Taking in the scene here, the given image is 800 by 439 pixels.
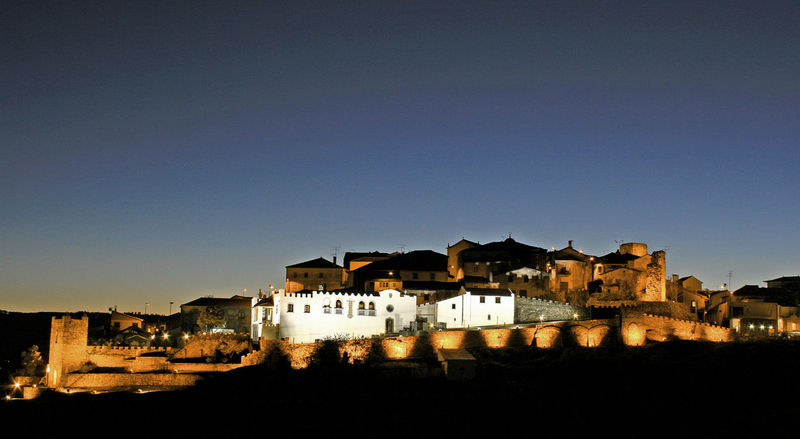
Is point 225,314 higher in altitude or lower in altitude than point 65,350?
higher

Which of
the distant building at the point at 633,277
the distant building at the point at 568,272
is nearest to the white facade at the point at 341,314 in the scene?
the distant building at the point at 568,272

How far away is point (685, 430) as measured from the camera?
105ft

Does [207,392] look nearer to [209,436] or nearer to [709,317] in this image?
[209,436]

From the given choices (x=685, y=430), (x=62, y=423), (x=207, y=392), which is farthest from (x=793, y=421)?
(x=62, y=423)

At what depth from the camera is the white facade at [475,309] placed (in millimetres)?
48031

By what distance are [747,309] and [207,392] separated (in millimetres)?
49349

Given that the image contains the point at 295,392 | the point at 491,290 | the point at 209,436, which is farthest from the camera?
the point at 491,290

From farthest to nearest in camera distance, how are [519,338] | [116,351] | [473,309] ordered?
[473,309] → [116,351] → [519,338]

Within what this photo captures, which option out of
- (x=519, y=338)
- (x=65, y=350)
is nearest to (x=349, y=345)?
(x=519, y=338)

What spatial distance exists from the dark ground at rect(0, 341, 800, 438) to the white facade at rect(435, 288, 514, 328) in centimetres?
565

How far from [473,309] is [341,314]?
9656mm

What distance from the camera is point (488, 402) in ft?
113

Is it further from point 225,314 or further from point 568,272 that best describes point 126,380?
point 568,272

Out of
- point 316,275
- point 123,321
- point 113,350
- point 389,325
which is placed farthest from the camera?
point 123,321
